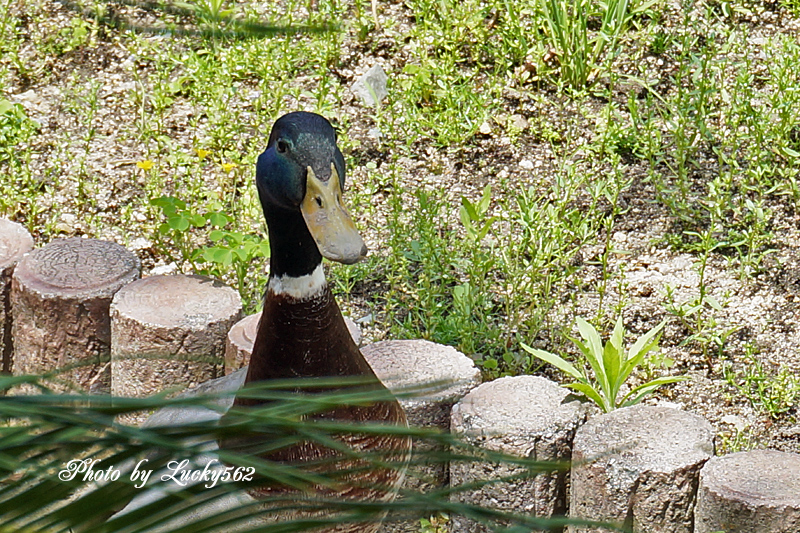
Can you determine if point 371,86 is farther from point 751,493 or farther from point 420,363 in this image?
point 751,493

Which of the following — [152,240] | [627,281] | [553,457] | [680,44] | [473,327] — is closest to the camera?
[553,457]

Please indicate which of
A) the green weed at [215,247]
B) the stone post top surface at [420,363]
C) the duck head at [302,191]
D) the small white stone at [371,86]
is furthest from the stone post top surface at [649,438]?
the small white stone at [371,86]

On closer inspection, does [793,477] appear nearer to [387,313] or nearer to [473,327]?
[473,327]

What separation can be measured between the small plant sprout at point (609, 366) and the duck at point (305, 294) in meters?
0.67

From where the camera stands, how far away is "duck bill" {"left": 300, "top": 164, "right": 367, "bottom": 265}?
189cm

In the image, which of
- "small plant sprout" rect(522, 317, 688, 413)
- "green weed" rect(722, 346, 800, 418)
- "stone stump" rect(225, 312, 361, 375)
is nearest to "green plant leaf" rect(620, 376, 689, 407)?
"small plant sprout" rect(522, 317, 688, 413)

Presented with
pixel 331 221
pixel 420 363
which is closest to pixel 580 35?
pixel 420 363

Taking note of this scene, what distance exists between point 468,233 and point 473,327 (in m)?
0.33

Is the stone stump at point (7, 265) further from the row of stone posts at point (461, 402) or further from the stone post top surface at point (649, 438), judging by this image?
the stone post top surface at point (649, 438)

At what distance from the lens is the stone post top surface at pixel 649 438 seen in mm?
2314

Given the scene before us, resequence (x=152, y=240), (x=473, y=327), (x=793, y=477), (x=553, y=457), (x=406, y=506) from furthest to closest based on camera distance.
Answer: (x=152, y=240) < (x=473, y=327) < (x=553, y=457) < (x=793, y=477) < (x=406, y=506)

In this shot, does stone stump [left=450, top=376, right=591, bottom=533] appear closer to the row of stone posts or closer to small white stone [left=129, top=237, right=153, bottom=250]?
the row of stone posts

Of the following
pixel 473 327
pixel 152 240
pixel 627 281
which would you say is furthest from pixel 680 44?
pixel 152 240

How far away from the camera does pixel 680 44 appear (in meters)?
4.14
